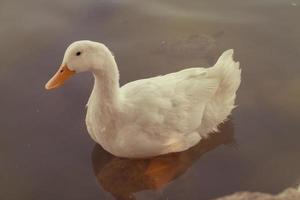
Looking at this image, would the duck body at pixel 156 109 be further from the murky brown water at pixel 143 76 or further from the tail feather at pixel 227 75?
the murky brown water at pixel 143 76

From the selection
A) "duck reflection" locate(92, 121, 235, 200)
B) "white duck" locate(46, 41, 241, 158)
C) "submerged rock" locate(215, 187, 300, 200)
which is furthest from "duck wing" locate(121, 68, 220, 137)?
"submerged rock" locate(215, 187, 300, 200)

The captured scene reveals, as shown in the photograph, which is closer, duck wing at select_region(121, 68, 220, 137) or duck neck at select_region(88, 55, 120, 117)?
duck neck at select_region(88, 55, 120, 117)

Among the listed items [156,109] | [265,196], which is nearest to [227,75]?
[156,109]

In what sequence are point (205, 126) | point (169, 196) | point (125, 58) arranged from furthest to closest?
point (125, 58), point (205, 126), point (169, 196)

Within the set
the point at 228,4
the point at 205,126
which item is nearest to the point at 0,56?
the point at 205,126

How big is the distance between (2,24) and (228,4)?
1.73 m

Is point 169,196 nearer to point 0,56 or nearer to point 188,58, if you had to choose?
point 188,58

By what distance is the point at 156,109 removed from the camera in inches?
104

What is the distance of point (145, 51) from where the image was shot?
3.45 m

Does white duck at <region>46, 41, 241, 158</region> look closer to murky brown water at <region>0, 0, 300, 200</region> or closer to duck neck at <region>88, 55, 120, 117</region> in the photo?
duck neck at <region>88, 55, 120, 117</region>

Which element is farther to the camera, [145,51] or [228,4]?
[228,4]

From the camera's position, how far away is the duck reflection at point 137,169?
2.72 m

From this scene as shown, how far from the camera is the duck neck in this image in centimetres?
248

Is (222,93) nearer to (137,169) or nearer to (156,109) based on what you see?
(156,109)
